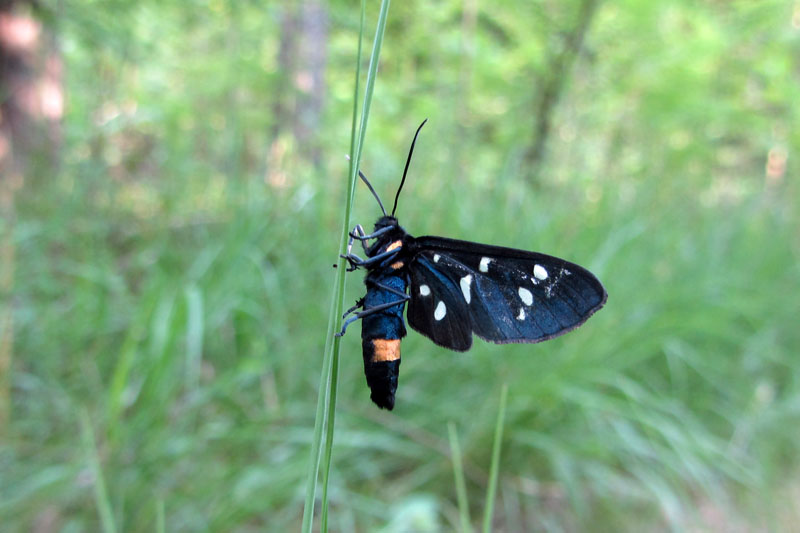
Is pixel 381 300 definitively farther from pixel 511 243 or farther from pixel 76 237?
pixel 76 237

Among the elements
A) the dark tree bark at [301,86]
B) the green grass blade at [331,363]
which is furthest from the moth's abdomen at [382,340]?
the dark tree bark at [301,86]

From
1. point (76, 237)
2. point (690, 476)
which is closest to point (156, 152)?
point (76, 237)

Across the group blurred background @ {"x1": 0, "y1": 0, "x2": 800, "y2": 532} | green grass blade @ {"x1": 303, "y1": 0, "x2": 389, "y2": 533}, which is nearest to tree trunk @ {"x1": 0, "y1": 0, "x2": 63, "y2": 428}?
blurred background @ {"x1": 0, "y1": 0, "x2": 800, "y2": 532}

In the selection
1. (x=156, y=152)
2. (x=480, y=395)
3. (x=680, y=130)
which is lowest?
(x=480, y=395)

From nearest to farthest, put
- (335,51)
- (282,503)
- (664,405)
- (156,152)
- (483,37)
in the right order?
(282,503), (664,405), (156,152), (483,37), (335,51)

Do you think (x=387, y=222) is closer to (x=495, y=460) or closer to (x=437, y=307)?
(x=437, y=307)

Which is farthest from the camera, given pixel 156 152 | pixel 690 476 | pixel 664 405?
pixel 156 152

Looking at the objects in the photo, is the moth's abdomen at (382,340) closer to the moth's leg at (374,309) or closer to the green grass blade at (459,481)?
the moth's leg at (374,309)
